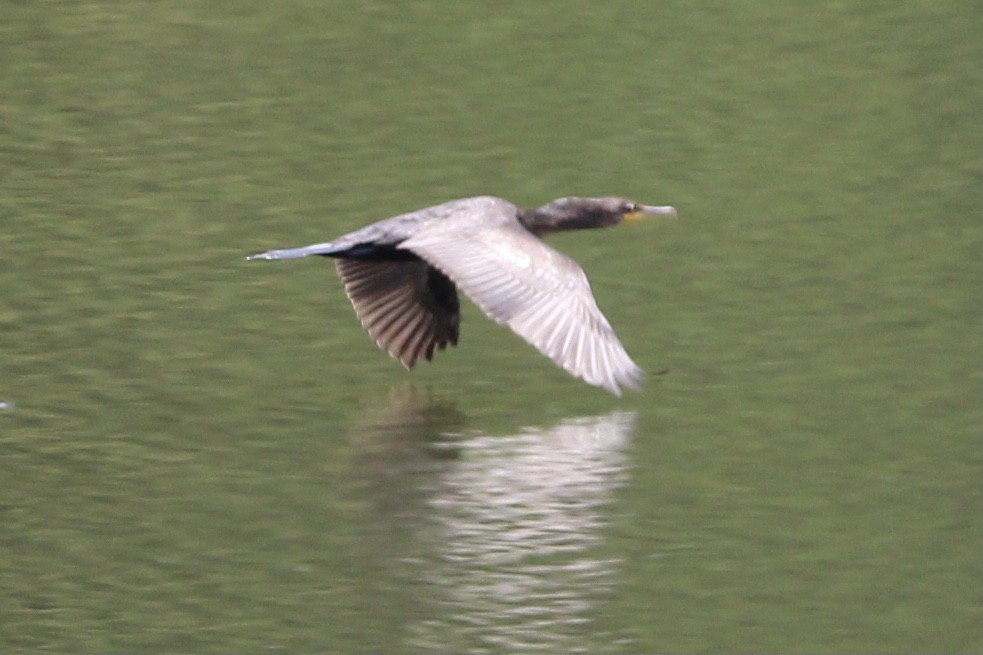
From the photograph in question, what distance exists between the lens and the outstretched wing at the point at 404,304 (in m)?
10.0

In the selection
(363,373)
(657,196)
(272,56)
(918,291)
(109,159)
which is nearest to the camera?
(363,373)

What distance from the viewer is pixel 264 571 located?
7.84 metres

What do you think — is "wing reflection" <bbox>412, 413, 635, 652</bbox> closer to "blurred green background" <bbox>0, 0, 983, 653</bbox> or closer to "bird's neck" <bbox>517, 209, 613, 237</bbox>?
"blurred green background" <bbox>0, 0, 983, 653</bbox>

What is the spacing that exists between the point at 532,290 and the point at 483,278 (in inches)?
8.5

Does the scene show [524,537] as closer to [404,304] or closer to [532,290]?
[532,290]

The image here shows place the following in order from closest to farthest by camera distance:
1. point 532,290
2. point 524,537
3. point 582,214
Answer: point 524,537 → point 532,290 → point 582,214

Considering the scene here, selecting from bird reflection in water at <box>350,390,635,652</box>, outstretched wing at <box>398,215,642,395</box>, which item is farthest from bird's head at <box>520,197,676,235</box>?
bird reflection in water at <box>350,390,635,652</box>

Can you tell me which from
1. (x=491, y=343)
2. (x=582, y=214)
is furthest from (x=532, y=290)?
(x=491, y=343)

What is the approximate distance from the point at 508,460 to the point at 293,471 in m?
0.80

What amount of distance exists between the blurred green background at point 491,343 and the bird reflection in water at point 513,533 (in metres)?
0.02

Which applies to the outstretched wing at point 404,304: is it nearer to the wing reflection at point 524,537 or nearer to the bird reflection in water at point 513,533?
the bird reflection in water at point 513,533

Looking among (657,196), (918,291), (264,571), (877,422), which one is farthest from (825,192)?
(264,571)

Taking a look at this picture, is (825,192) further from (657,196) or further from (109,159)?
(109,159)

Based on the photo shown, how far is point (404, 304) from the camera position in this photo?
10102mm
